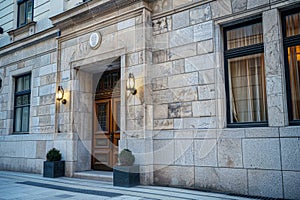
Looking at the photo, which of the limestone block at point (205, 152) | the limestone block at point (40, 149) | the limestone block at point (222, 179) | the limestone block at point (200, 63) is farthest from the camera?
the limestone block at point (40, 149)

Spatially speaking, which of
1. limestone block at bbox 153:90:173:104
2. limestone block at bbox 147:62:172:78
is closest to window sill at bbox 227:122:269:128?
limestone block at bbox 153:90:173:104

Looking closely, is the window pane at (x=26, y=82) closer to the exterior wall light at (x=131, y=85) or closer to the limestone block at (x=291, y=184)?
the exterior wall light at (x=131, y=85)

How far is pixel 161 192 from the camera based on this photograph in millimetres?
5598

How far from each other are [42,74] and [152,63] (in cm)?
448

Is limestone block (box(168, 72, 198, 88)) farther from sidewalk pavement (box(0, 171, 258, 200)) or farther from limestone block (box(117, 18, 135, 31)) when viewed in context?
sidewalk pavement (box(0, 171, 258, 200))

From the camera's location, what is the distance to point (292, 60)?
5281 mm

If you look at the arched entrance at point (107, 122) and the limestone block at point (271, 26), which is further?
the arched entrance at point (107, 122)

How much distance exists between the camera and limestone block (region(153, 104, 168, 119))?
6.57m

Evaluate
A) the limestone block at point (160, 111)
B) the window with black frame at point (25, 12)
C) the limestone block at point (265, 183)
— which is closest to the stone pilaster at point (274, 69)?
the limestone block at point (265, 183)

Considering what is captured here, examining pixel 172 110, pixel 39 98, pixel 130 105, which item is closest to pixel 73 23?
pixel 39 98

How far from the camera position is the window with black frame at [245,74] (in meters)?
5.60

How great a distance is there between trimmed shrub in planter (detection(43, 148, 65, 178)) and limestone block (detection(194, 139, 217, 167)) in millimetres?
4108

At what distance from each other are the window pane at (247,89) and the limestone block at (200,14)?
107 centimetres

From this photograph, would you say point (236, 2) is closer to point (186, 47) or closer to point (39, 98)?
point (186, 47)
